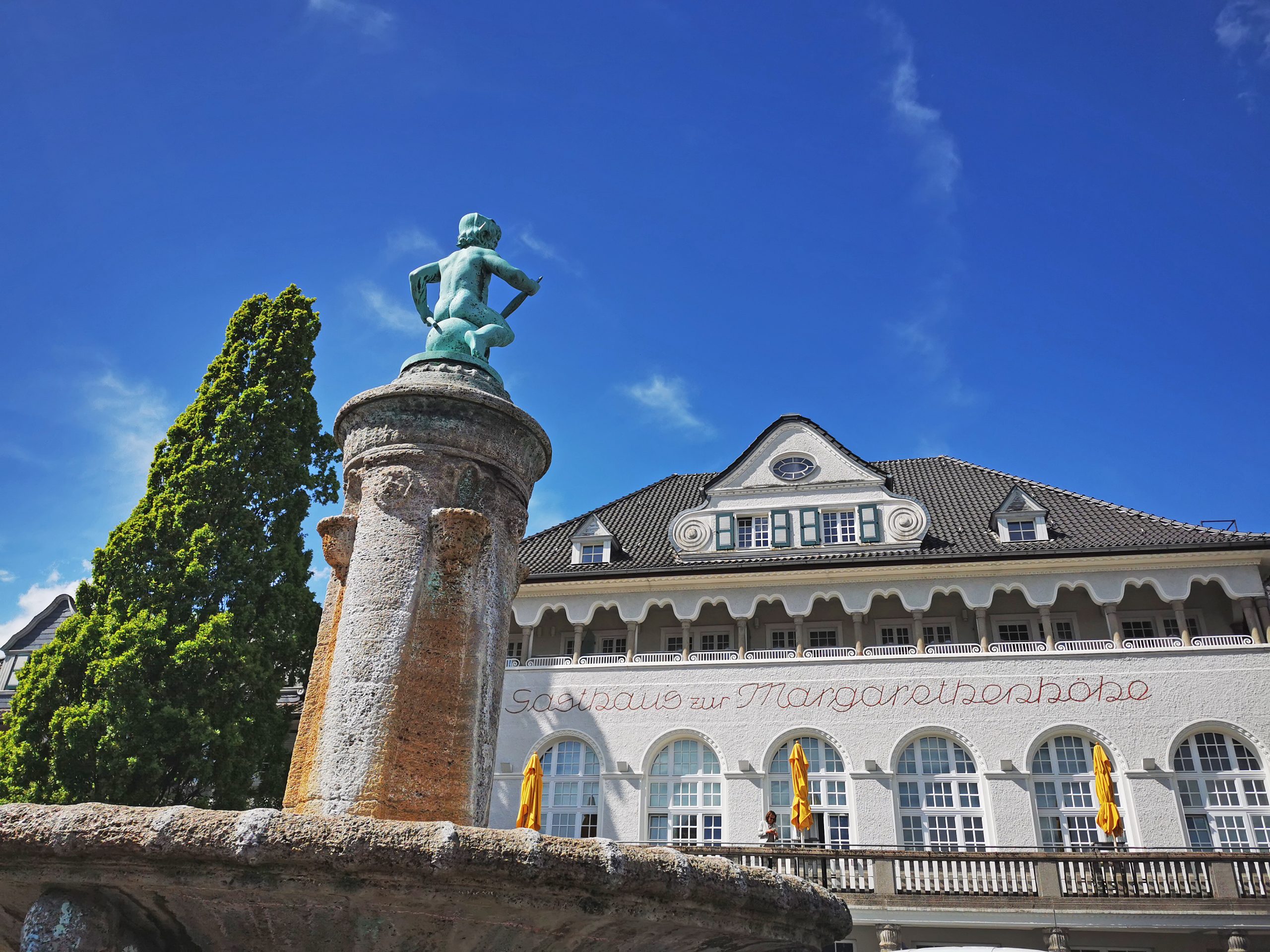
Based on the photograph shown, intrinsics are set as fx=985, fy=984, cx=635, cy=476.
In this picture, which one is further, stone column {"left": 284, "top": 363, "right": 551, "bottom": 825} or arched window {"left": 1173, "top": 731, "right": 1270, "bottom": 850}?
arched window {"left": 1173, "top": 731, "right": 1270, "bottom": 850}

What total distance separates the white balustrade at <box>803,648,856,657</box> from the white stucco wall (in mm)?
434

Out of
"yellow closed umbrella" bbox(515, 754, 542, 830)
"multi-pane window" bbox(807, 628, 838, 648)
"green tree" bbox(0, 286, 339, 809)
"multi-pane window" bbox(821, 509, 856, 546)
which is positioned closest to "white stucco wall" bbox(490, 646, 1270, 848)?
"multi-pane window" bbox(807, 628, 838, 648)

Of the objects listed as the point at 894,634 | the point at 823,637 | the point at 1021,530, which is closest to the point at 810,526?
the point at 823,637

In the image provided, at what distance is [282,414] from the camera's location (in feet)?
62.2

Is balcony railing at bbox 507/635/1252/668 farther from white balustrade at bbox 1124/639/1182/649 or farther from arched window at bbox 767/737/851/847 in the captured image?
arched window at bbox 767/737/851/847

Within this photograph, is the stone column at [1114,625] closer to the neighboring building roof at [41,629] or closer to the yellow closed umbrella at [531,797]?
the yellow closed umbrella at [531,797]

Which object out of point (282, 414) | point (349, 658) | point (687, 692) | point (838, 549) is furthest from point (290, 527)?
point (838, 549)

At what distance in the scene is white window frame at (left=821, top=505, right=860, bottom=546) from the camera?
89.4ft

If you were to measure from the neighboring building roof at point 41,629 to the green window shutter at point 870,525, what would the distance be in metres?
25.7

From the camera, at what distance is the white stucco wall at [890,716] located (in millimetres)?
22406

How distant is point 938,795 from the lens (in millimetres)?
23016

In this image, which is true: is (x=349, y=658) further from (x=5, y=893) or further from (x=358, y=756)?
(x=5, y=893)

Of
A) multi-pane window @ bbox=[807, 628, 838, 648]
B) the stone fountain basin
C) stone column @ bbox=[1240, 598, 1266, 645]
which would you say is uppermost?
multi-pane window @ bbox=[807, 628, 838, 648]

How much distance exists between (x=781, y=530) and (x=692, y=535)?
2.55 meters
